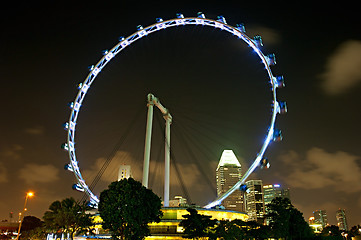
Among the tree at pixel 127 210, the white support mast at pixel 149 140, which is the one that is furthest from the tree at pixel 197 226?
the white support mast at pixel 149 140

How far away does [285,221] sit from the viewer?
5153cm

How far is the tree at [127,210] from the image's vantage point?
37.7 metres

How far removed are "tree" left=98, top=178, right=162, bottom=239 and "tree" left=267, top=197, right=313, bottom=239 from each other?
23.9 m

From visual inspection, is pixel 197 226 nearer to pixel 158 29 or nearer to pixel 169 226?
pixel 169 226

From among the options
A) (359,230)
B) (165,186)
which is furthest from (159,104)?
(359,230)

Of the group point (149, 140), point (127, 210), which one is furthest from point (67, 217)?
point (149, 140)

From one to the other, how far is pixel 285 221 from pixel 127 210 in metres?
29.3

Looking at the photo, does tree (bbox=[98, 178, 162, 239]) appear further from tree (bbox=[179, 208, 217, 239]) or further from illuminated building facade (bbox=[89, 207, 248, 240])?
illuminated building facade (bbox=[89, 207, 248, 240])

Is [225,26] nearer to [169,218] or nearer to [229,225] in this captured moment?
[229,225]

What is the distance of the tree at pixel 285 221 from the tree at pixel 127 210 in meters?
23.9

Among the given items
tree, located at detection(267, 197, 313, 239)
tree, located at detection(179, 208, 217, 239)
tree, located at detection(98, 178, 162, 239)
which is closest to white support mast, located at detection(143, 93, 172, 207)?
tree, located at detection(98, 178, 162, 239)

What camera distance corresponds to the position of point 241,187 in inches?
1822

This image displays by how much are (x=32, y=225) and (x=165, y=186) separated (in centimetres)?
5819

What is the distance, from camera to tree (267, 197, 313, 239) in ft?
168
